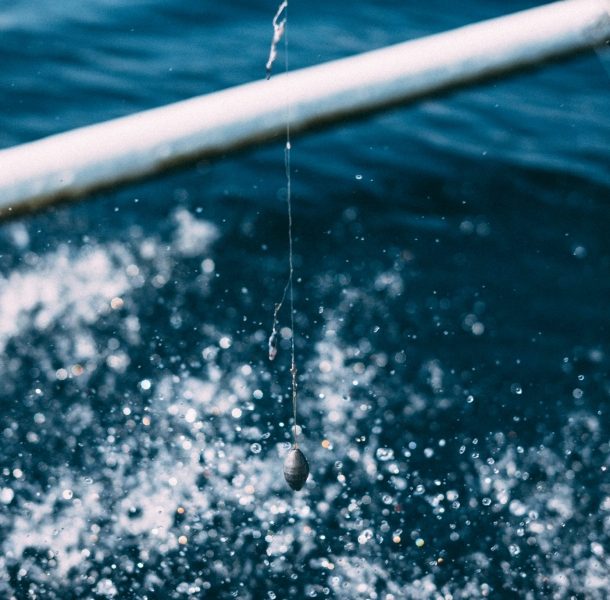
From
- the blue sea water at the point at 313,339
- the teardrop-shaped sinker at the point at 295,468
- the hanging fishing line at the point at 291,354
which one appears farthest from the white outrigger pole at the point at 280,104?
the blue sea water at the point at 313,339

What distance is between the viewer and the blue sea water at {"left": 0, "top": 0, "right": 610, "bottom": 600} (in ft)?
12.2

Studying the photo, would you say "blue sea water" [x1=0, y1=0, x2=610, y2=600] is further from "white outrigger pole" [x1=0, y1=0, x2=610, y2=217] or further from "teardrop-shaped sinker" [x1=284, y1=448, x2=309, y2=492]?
"white outrigger pole" [x1=0, y1=0, x2=610, y2=217]

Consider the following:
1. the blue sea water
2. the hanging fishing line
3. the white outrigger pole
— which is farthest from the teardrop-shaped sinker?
the white outrigger pole

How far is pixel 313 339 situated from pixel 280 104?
10.8 ft

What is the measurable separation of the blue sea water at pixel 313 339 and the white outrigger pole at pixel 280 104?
269 centimetres

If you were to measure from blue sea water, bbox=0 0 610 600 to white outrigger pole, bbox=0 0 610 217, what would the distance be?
106 inches

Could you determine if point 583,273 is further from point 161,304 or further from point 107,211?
point 107,211

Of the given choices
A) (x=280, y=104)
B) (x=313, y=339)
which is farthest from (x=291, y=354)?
(x=280, y=104)

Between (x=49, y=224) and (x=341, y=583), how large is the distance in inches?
116

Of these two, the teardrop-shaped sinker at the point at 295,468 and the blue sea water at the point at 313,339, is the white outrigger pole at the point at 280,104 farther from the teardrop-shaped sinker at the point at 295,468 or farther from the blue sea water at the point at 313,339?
the blue sea water at the point at 313,339

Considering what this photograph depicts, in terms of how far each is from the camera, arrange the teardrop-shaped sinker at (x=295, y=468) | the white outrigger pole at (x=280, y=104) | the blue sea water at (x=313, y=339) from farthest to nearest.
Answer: the blue sea water at (x=313, y=339)
the teardrop-shaped sinker at (x=295, y=468)
the white outrigger pole at (x=280, y=104)

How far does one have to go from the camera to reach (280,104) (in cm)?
134

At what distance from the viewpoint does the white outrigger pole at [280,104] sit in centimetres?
122

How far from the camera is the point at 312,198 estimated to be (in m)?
5.33
